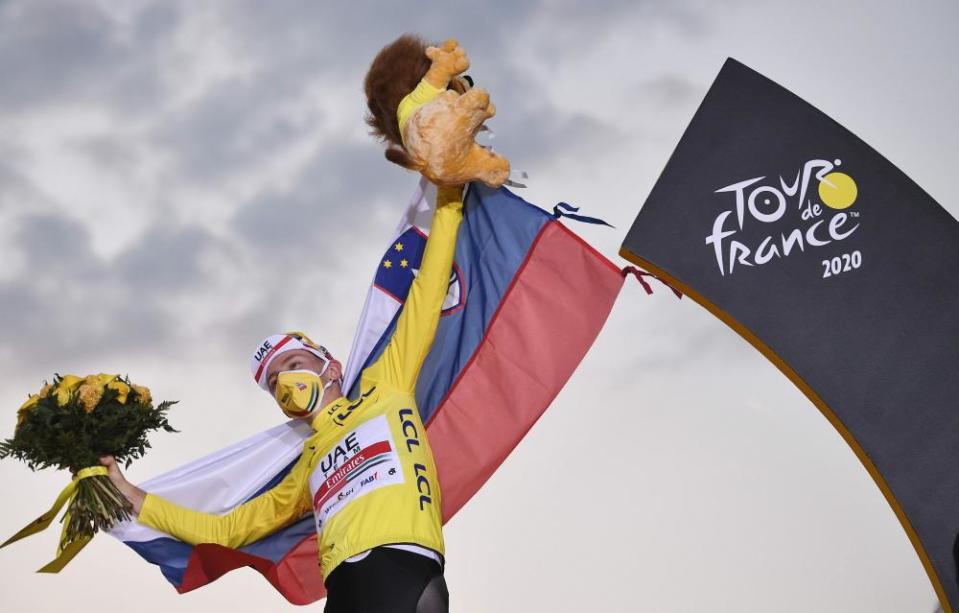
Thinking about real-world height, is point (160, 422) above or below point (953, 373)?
above

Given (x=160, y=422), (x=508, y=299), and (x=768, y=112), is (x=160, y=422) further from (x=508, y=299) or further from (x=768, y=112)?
(x=768, y=112)

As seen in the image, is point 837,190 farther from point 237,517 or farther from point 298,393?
point 237,517

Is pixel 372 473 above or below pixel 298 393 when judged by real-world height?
below

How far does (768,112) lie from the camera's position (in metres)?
4.89

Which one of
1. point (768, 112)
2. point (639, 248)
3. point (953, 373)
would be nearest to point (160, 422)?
point (639, 248)

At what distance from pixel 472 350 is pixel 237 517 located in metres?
1.50

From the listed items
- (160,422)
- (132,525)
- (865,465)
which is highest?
(160,422)

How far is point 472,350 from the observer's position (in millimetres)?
5641

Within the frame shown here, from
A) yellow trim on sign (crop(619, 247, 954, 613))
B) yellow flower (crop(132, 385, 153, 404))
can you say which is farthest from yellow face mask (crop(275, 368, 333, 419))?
yellow trim on sign (crop(619, 247, 954, 613))

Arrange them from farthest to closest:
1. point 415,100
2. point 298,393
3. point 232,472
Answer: point 232,472
point 298,393
point 415,100

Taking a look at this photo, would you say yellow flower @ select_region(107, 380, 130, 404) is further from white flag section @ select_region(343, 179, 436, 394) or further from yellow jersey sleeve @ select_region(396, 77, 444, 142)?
yellow jersey sleeve @ select_region(396, 77, 444, 142)

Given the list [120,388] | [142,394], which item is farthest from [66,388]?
[142,394]

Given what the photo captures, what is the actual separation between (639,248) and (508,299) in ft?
3.30

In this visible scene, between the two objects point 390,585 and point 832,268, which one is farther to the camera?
point 832,268
